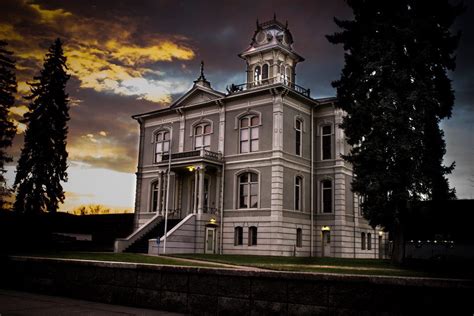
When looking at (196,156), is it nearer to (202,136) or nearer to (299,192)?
(202,136)

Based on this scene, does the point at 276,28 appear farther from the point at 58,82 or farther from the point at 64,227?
the point at 64,227

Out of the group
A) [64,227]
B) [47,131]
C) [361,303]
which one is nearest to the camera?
[361,303]

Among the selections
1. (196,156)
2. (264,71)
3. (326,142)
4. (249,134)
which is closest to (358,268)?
(249,134)

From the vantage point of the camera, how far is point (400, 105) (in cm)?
2539

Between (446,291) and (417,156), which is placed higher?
(417,156)

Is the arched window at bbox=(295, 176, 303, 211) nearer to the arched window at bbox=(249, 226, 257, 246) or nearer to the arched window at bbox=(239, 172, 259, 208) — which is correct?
the arched window at bbox=(239, 172, 259, 208)

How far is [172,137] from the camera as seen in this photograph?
43312 mm

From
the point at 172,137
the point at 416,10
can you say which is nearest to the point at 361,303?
the point at 416,10

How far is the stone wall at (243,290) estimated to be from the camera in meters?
6.96

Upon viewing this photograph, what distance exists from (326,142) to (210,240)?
12052 mm

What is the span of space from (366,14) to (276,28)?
17.5 m

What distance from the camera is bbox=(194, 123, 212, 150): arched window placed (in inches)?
1602

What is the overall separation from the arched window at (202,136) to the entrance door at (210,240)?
699cm

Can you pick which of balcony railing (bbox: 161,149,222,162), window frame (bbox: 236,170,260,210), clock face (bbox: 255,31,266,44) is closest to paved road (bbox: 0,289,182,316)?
window frame (bbox: 236,170,260,210)
